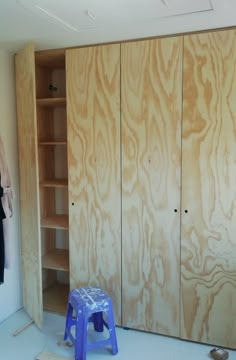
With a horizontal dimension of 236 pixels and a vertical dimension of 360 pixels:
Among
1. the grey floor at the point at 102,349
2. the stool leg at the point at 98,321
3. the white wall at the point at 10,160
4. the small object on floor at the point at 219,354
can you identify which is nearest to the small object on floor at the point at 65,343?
the grey floor at the point at 102,349

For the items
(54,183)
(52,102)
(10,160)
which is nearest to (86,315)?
(54,183)

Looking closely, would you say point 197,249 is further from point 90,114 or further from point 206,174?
point 90,114

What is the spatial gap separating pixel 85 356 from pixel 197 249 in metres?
1.15

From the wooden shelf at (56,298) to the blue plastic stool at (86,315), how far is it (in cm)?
44

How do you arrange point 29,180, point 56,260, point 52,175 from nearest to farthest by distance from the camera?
point 29,180 → point 56,260 → point 52,175

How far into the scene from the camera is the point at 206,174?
104 inches

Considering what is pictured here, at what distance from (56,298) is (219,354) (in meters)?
1.63

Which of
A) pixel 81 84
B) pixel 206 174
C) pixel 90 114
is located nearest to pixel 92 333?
pixel 206 174

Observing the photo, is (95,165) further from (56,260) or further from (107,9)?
(107,9)

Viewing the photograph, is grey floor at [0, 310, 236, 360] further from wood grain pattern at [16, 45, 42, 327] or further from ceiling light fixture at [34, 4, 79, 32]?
ceiling light fixture at [34, 4, 79, 32]

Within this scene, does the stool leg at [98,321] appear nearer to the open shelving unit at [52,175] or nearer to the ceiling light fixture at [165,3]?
the open shelving unit at [52,175]

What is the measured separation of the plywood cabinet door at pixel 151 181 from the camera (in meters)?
2.72

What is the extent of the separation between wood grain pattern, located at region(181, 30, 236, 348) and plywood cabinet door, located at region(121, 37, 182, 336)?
0.08 metres

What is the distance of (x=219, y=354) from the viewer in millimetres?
2574
